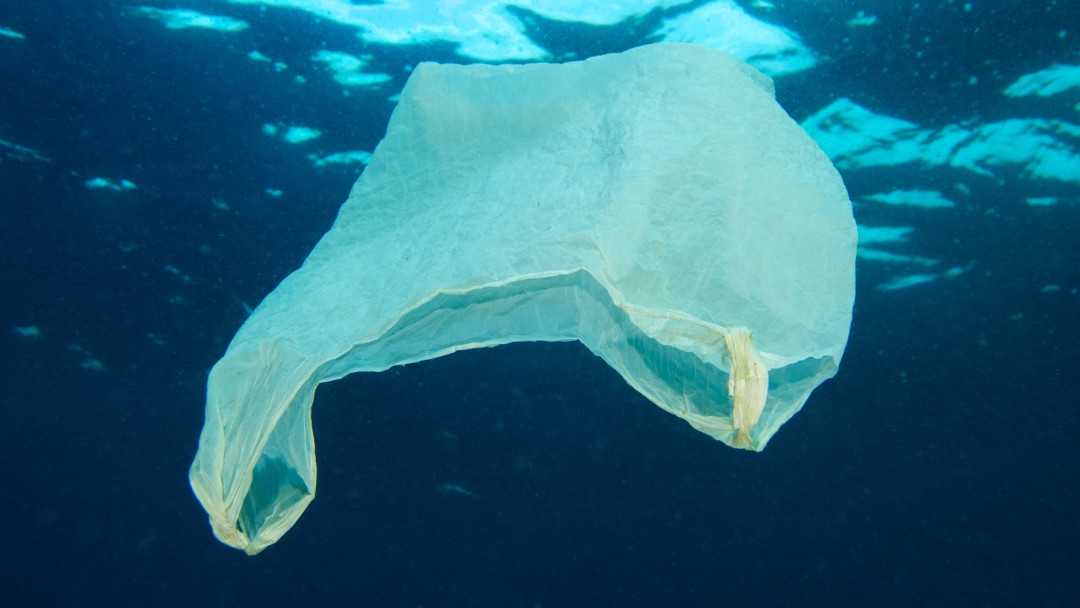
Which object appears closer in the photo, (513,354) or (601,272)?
(601,272)

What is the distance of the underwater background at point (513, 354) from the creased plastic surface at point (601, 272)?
2993mm

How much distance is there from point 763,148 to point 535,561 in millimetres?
16282

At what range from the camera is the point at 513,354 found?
38.3ft

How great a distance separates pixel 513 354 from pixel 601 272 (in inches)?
367

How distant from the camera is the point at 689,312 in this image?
2.68 meters

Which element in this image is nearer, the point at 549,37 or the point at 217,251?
the point at 549,37

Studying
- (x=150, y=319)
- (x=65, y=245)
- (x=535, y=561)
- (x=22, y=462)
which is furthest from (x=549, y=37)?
(x=22, y=462)

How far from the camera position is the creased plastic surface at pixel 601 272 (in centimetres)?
263

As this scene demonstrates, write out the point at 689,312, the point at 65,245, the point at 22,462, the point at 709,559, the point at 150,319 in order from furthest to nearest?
the point at 709,559 → the point at 22,462 → the point at 150,319 → the point at 65,245 → the point at 689,312

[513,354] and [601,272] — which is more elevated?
[601,272]

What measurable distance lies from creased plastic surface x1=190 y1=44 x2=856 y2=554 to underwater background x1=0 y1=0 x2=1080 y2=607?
299 cm

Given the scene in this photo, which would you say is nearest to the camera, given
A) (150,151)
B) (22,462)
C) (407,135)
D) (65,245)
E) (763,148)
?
(763,148)

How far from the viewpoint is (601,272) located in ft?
8.09

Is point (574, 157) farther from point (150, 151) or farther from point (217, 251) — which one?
point (217, 251)
